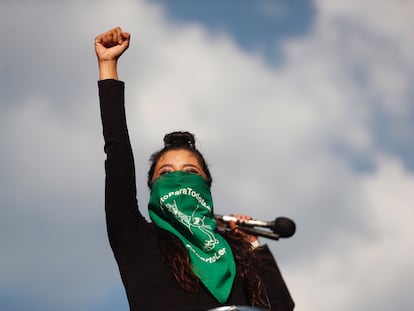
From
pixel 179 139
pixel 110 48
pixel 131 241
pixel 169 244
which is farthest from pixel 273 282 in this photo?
pixel 110 48

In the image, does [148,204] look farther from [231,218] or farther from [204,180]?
[231,218]

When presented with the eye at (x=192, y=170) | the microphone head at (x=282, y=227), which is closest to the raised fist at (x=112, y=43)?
the eye at (x=192, y=170)

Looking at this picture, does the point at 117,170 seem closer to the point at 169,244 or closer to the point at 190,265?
the point at 169,244

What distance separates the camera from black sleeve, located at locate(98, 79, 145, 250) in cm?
475

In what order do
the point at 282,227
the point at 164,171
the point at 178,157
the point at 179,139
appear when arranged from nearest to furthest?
1. the point at 282,227
2. the point at 164,171
3. the point at 178,157
4. the point at 179,139

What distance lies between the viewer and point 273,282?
16.1 ft

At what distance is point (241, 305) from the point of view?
4660 mm

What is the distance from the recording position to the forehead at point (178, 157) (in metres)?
5.42

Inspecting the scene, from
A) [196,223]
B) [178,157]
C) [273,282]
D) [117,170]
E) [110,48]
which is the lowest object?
[273,282]

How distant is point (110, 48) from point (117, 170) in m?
1.02

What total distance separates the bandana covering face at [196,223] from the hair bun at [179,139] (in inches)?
19.5

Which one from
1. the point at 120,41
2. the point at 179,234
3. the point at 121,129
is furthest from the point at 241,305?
the point at 120,41

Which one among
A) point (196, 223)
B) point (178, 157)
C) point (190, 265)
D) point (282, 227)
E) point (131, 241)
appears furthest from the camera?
point (178, 157)

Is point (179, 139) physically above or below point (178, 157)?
above
